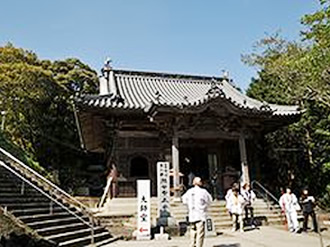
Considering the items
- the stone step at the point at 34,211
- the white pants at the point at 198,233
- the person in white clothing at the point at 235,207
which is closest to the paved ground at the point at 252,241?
the person in white clothing at the point at 235,207

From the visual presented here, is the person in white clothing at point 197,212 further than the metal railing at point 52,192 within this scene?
No

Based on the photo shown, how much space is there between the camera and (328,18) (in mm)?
13141

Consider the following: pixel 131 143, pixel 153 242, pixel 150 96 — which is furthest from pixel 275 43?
pixel 153 242

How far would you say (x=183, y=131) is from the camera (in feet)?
55.6

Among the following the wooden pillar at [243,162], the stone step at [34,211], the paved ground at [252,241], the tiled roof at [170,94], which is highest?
the tiled roof at [170,94]

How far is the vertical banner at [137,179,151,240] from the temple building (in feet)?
10.8

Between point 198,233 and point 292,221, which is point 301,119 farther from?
point 198,233

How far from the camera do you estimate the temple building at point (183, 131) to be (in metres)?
16.2

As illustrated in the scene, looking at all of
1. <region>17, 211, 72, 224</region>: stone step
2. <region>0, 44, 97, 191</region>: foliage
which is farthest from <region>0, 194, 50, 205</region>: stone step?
<region>0, 44, 97, 191</region>: foliage

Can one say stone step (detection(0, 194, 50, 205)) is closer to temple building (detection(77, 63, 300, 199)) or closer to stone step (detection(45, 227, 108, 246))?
stone step (detection(45, 227, 108, 246))

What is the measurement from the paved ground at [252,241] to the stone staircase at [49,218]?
96cm

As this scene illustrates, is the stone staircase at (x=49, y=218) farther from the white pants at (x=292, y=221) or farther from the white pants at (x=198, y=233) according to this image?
the white pants at (x=292, y=221)

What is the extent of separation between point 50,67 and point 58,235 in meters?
30.1

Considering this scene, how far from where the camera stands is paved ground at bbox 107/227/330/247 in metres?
10.4
